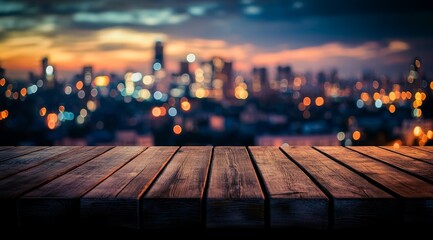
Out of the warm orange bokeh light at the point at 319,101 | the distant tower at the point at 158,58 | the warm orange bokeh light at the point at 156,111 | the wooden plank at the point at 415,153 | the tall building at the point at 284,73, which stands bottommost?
the warm orange bokeh light at the point at 156,111

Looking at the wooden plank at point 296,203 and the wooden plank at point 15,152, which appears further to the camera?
the wooden plank at point 15,152

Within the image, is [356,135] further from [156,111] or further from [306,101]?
[306,101]

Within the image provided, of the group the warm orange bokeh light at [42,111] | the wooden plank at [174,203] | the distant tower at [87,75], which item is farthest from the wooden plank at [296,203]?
the distant tower at [87,75]

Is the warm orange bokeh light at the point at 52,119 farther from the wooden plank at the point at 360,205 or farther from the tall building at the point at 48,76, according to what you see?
the wooden plank at the point at 360,205

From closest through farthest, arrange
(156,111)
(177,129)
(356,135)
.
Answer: (356,135) < (177,129) < (156,111)

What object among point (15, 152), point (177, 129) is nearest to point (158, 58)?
point (177, 129)
